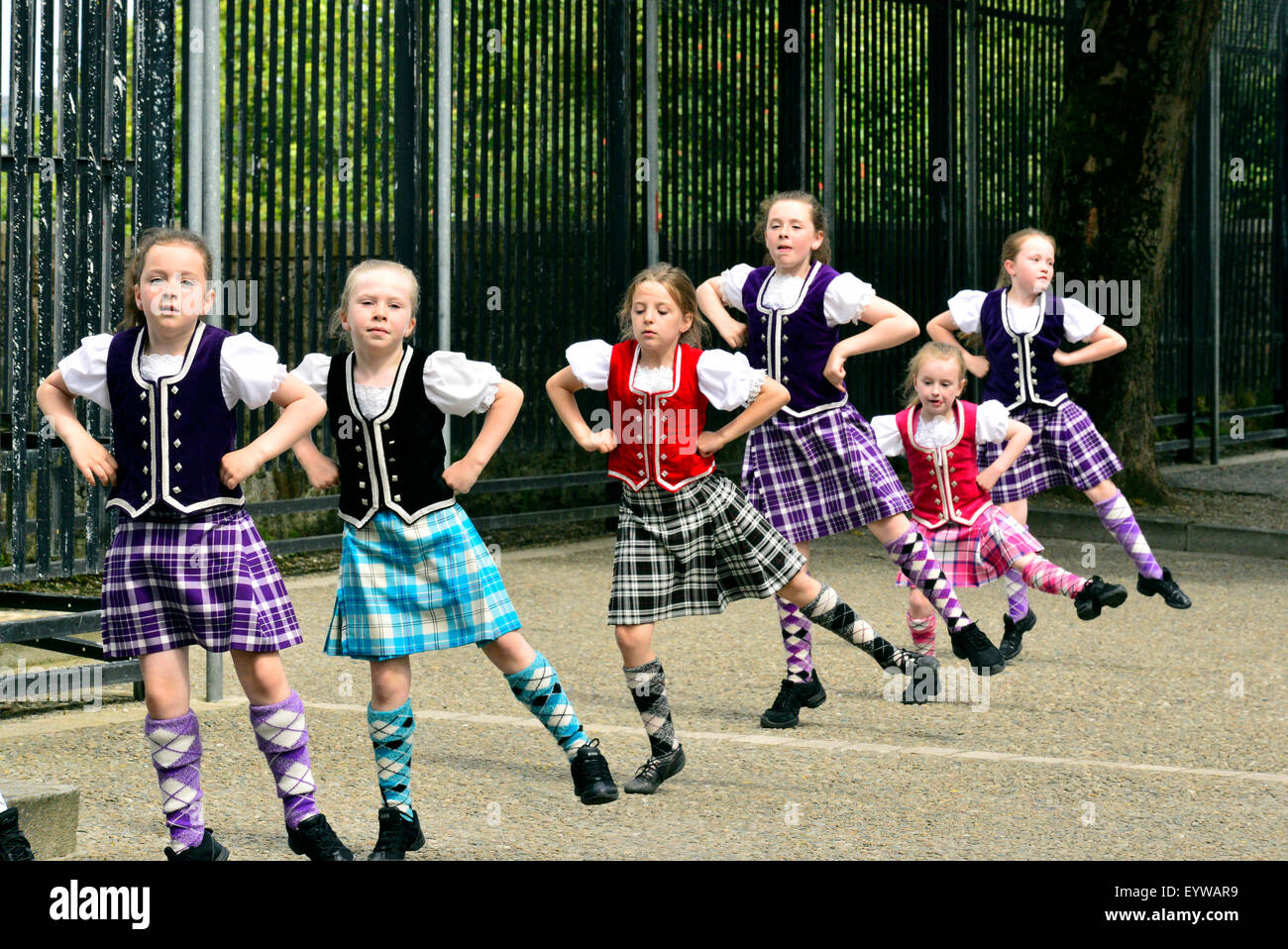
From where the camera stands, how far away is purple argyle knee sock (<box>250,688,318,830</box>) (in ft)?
15.4

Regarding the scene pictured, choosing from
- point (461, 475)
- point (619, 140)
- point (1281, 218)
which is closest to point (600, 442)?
point (461, 475)

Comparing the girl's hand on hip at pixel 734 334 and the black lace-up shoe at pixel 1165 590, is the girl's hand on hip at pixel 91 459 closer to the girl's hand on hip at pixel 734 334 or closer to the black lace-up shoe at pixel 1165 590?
the girl's hand on hip at pixel 734 334

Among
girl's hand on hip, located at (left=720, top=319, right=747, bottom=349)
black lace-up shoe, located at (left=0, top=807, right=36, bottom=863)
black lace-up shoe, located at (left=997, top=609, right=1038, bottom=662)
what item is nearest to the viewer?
black lace-up shoe, located at (left=0, top=807, right=36, bottom=863)

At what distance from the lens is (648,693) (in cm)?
559

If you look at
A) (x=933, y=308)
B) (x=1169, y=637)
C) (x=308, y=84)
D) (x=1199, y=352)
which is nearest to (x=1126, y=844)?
(x=1169, y=637)

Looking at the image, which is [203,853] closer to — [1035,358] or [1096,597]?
[1096,597]

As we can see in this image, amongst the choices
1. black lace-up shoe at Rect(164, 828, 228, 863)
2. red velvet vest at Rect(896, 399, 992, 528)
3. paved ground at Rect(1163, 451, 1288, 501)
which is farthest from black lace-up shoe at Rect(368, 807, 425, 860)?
paved ground at Rect(1163, 451, 1288, 501)

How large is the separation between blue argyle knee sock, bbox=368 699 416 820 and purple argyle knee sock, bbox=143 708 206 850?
434mm

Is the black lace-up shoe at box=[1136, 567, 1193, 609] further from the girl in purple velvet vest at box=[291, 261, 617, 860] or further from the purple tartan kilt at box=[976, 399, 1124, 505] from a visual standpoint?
the girl in purple velvet vest at box=[291, 261, 617, 860]

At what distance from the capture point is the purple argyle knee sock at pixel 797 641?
21.4ft

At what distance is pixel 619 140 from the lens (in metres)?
11.7

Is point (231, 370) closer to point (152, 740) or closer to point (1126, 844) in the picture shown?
point (152, 740)

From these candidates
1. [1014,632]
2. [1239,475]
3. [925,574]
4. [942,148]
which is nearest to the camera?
[925,574]

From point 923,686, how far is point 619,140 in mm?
5680
